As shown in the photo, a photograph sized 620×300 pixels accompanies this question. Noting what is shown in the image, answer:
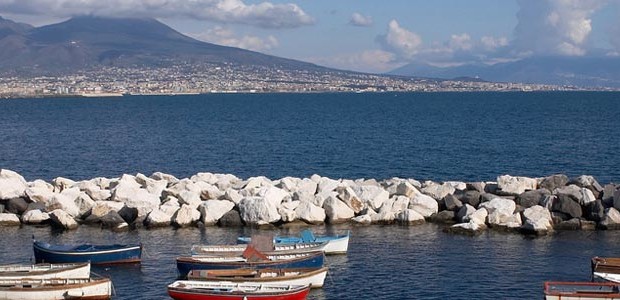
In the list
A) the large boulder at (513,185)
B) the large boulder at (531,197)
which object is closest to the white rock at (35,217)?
the large boulder at (513,185)

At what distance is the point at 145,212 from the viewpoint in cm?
3897

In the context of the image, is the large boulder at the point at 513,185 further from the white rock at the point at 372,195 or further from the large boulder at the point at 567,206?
the white rock at the point at 372,195

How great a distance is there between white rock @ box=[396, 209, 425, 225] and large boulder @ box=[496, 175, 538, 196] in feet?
16.8

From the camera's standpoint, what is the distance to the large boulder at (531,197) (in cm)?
3903

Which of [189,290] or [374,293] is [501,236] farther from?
[189,290]

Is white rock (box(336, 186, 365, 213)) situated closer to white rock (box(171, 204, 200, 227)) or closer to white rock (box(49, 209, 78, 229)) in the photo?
white rock (box(171, 204, 200, 227))

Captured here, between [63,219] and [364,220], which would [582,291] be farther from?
[63,219]

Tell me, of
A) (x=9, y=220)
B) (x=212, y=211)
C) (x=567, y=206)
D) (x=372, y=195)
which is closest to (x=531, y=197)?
(x=567, y=206)

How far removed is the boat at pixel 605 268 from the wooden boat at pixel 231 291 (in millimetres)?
9996

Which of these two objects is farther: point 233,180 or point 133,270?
point 233,180

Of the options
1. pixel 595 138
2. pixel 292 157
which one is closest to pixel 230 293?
pixel 292 157

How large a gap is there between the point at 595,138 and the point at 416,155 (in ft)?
71.1

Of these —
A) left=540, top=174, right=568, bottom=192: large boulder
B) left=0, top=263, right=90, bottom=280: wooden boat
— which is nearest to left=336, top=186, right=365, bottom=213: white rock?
left=540, top=174, right=568, bottom=192: large boulder

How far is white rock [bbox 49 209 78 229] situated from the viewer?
125 ft
